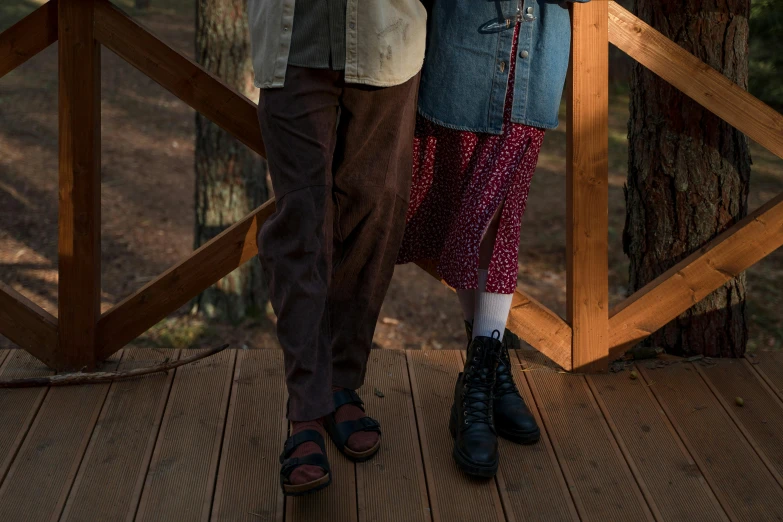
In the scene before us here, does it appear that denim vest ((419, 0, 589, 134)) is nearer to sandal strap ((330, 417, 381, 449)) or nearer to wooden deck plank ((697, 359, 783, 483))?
sandal strap ((330, 417, 381, 449))

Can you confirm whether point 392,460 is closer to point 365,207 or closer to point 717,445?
point 365,207

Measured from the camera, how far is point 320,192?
2213mm

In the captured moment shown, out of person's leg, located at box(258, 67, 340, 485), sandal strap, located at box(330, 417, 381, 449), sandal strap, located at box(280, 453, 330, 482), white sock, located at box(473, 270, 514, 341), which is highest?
person's leg, located at box(258, 67, 340, 485)

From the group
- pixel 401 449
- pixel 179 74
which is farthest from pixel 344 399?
pixel 179 74

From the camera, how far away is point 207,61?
16.7 feet

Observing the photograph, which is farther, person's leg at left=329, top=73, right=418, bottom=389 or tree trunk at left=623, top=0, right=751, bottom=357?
tree trunk at left=623, top=0, right=751, bottom=357

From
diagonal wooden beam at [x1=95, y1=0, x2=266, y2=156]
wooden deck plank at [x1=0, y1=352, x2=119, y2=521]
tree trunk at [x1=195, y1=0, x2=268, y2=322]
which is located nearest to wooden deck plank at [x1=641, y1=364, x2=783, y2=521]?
diagonal wooden beam at [x1=95, y1=0, x2=266, y2=156]

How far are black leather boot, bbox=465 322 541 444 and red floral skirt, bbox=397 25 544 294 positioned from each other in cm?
22

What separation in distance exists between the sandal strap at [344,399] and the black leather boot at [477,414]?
0.27 metres

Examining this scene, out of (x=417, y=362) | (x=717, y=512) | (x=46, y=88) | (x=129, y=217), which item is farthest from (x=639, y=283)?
(x=46, y=88)

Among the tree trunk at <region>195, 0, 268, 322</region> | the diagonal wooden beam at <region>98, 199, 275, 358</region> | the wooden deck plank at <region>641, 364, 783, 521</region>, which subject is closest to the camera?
the wooden deck plank at <region>641, 364, 783, 521</region>

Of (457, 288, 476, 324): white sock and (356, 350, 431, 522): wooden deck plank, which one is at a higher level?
(457, 288, 476, 324): white sock

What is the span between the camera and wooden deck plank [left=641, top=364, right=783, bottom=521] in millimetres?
2221

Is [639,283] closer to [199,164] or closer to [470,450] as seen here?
[470,450]
